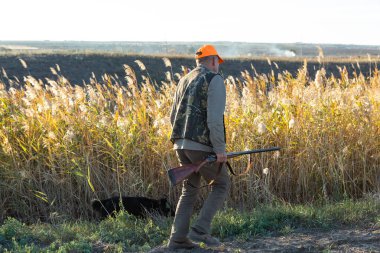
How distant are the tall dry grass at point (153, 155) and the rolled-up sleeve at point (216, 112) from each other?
2.20 metres

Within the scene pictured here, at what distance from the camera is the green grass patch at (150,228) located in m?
5.71

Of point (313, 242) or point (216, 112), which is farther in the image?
point (313, 242)

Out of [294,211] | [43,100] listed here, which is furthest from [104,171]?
[294,211]

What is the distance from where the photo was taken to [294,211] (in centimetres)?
636

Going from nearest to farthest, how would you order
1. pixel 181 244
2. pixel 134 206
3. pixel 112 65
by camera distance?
pixel 181 244, pixel 134 206, pixel 112 65

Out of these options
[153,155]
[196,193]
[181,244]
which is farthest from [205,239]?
[153,155]

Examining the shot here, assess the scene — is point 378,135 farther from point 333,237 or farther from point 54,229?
point 54,229

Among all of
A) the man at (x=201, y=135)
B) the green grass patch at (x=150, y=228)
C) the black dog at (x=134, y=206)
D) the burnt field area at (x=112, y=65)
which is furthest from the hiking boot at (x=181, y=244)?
the burnt field area at (x=112, y=65)

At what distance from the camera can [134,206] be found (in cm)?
674

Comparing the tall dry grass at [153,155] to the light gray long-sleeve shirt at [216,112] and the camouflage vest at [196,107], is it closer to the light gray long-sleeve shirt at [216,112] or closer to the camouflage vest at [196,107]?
the camouflage vest at [196,107]

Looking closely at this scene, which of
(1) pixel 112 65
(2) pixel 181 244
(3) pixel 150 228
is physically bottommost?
(3) pixel 150 228

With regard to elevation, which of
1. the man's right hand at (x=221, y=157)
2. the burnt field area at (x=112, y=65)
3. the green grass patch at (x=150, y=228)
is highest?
the man's right hand at (x=221, y=157)

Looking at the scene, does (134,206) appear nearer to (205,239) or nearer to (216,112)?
(205,239)

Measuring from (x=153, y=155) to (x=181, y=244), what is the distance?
216 cm
